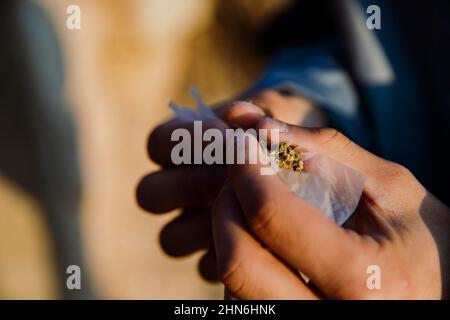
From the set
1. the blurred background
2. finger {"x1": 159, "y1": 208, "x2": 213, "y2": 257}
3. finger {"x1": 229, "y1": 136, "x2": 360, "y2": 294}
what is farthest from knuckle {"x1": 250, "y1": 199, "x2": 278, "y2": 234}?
the blurred background

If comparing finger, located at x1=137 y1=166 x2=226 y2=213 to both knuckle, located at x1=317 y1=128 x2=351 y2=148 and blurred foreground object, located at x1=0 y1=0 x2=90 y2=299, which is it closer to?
knuckle, located at x1=317 y1=128 x2=351 y2=148

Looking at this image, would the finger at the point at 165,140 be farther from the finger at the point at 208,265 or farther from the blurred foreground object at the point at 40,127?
the blurred foreground object at the point at 40,127

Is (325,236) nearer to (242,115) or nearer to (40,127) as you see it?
(242,115)

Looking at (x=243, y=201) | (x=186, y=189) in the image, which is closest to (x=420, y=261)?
(x=243, y=201)

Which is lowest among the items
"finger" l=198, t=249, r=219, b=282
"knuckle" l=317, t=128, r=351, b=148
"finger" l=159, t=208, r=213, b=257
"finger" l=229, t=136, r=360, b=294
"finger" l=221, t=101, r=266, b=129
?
"finger" l=198, t=249, r=219, b=282

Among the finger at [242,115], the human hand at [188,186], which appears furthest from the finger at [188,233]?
the finger at [242,115]

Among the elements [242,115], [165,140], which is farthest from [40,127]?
[242,115]
